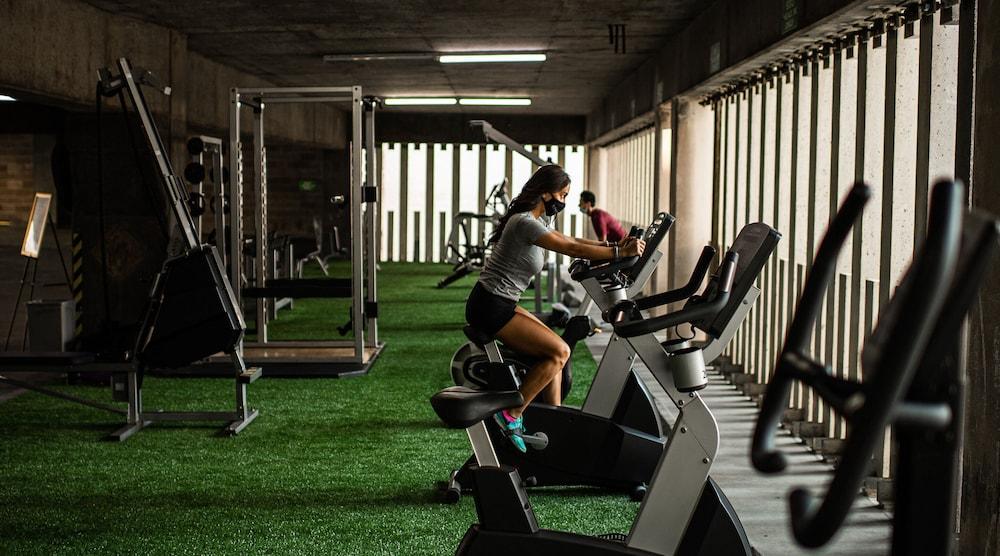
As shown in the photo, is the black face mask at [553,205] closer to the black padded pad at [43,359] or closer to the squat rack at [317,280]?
the black padded pad at [43,359]

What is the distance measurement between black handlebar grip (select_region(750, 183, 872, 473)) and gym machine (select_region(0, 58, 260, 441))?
4433mm

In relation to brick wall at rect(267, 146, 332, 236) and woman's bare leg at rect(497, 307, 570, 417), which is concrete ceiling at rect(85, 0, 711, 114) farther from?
brick wall at rect(267, 146, 332, 236)

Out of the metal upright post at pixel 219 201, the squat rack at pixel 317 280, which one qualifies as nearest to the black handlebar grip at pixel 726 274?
the squat rack at pixel 317 280

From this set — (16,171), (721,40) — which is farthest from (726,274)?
(16,171)

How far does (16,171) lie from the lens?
2334cm

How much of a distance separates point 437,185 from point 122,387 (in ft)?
48.8

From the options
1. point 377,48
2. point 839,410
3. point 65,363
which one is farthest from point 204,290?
point 377,48

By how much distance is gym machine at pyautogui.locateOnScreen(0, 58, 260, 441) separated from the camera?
5.33 m

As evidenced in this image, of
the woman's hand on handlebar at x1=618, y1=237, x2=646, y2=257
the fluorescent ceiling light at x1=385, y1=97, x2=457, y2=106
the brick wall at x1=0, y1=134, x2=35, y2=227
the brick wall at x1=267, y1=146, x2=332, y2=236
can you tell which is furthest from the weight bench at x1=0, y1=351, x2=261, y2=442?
the brick wall at x1=0, y1=134, x2=35, y2=227

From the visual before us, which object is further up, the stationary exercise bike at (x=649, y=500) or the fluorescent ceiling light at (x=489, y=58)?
the fluorescent ceiling light at (x=489, y=58)

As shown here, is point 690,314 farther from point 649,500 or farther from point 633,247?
point 633,247

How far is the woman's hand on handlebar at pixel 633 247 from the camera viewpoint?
13.8 ft

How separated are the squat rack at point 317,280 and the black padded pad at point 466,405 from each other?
→ 188 inches

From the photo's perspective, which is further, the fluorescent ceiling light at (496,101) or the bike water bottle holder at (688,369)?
the fluorescent ceiling light at (496,101)
